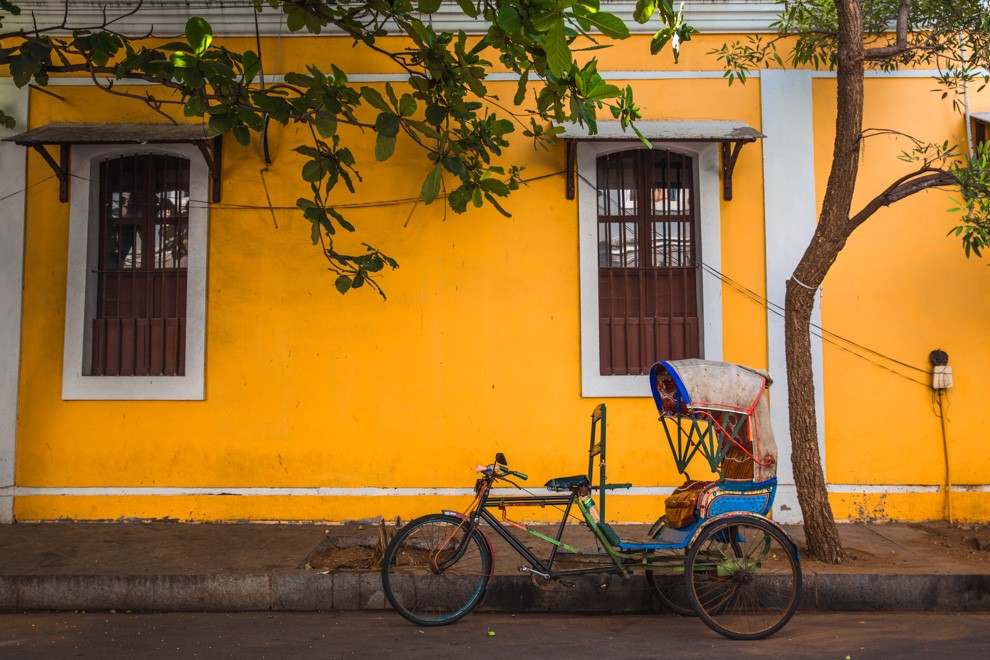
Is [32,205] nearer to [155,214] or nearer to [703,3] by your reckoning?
[155,214]

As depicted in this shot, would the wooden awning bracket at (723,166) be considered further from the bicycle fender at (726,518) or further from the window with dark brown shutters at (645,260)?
the bicycle fender at (726,518)

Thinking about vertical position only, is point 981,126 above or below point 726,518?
above

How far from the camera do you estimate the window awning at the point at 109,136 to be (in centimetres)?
670

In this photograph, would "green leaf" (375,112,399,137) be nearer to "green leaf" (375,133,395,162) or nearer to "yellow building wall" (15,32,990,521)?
"green leaf" (375,133,395,162)

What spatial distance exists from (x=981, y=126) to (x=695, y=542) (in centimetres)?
503

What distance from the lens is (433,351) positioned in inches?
287

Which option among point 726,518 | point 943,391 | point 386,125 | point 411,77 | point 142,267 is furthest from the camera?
point 142,267

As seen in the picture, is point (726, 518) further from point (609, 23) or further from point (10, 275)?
point (10, 275)

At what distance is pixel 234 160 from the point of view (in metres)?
7.40

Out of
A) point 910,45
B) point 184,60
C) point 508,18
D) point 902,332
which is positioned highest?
point 910,45

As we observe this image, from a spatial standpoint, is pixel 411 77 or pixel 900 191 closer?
pixel 411 77

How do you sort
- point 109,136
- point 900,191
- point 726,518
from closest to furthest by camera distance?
point 726,518 < point 900,191 < point 109,136

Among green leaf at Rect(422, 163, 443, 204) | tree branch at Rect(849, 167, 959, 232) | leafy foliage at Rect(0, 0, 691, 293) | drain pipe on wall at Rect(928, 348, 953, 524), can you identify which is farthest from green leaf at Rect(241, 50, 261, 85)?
drain pipe on wall at Rect(928, 348, 953, 524)

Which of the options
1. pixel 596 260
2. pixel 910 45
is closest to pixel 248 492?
pixel 596 260
